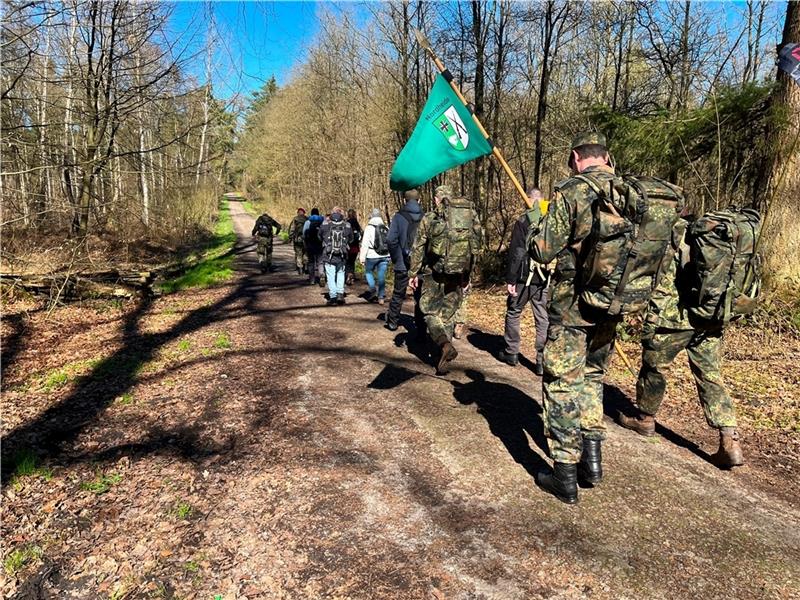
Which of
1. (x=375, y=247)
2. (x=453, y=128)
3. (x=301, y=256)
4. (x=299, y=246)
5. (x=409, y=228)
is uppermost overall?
(x=453, y=128)

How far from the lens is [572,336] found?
11.0 feet

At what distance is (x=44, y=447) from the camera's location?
4074 millimetres

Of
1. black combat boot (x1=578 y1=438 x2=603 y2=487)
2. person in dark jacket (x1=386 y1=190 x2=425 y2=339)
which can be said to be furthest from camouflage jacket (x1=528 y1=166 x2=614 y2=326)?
person in dark jacket (x1=386 y1=190 x2=425 y2=339)

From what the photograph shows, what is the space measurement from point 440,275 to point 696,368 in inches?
114

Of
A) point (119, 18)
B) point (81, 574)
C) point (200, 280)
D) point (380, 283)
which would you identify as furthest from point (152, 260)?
point (81, 574)

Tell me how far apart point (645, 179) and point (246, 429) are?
3.78 meters

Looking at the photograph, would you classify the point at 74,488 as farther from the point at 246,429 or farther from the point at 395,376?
the point at 395,376

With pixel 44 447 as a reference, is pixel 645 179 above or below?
above

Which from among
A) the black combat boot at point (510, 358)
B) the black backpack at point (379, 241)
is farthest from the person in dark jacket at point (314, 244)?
the black combat boot at point (510, 358)

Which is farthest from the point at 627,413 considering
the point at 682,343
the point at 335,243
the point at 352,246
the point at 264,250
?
the point at 264,250

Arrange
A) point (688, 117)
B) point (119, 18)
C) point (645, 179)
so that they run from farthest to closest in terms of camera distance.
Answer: point (119, 18), point (688, 117), point (645, 179)

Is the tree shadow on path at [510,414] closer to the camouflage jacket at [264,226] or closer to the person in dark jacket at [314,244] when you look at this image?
the person in dark jacket at [314,244]

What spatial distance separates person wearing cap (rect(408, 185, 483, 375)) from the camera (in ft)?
18.9

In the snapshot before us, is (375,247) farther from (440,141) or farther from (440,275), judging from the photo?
(440,275)
